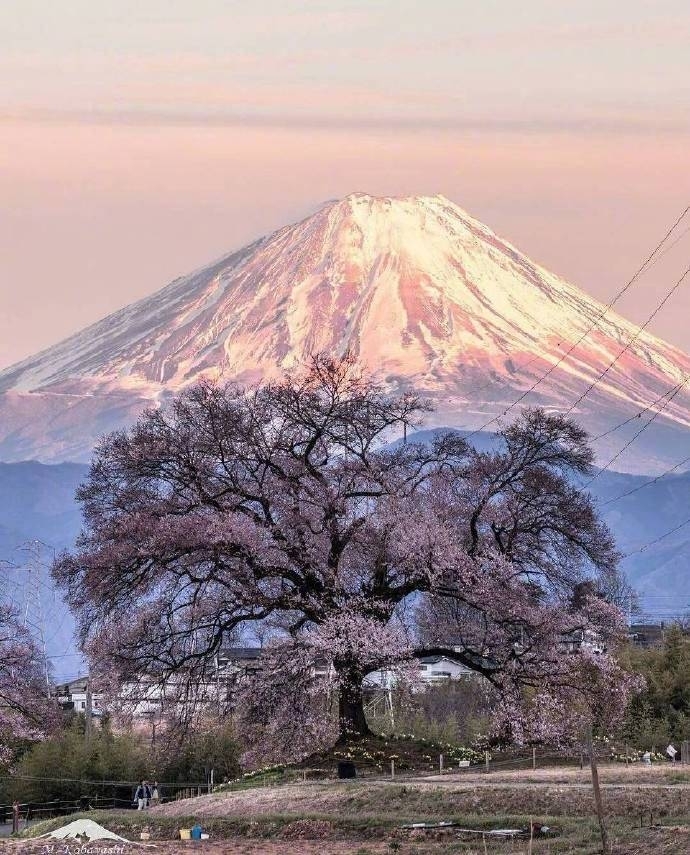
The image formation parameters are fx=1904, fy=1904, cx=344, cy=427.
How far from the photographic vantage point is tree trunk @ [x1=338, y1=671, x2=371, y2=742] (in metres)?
57.2

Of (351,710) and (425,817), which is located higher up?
(351,710)

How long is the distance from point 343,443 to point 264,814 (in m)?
16.6

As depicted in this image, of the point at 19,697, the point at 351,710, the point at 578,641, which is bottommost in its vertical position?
the point at 351,710

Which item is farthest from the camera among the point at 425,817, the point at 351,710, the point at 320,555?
the point at 351,710

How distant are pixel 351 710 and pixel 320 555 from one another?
193 inches

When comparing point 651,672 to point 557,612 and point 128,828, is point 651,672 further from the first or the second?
point 128,828

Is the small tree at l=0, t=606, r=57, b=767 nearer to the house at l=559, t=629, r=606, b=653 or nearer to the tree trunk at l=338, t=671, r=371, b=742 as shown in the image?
the tree trunk at l=338, t=671, r=371, b=742

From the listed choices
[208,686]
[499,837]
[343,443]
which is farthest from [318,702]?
[499,837]

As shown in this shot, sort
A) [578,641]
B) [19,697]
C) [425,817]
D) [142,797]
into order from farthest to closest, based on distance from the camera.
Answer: [19,697]
[142,797]
[578,641]
[425,817]

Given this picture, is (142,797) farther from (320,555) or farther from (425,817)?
(425,817)

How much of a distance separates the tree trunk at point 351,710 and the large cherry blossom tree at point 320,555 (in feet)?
0.22

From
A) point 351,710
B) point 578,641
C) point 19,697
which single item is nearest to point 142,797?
point 351,710

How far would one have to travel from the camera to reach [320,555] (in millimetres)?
57906

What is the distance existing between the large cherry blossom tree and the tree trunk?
7 centimetres
